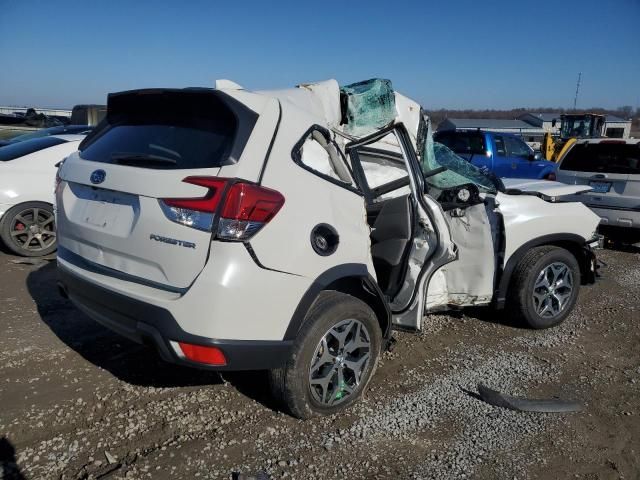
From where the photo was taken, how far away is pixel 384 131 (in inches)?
134

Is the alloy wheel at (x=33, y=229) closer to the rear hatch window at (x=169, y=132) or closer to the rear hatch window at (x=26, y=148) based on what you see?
the rear hatch window at (x=26, y=148)

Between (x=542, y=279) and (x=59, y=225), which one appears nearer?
(x=59, y=225)

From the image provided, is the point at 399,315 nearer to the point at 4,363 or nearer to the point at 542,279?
the point at 542,279

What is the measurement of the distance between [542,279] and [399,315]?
162cm

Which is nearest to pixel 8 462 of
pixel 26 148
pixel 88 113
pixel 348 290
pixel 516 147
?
pixel 348 290

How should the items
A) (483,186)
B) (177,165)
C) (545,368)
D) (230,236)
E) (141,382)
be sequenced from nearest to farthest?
(230,236), (177,165), (141,382), (545,368), (483,186)

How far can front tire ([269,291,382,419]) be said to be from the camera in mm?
2717

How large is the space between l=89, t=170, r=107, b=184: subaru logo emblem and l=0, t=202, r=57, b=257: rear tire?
4082 mm

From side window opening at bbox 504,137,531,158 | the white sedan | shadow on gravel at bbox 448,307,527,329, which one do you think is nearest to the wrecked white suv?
shadow on gravel at bbox 448,307,527,329

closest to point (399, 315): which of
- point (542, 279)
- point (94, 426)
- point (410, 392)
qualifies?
point (410, 392)

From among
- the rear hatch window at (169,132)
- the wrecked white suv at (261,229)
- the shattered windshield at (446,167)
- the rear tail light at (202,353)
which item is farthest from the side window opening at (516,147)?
the rear tail light at (202,353)

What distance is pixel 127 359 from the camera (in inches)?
142

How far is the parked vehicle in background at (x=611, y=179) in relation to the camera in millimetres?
7023

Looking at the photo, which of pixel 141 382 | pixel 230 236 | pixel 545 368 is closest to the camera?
pixel 230 236
